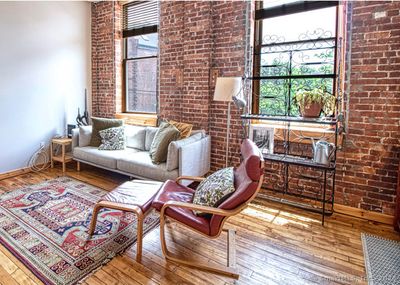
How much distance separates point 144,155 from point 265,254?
2.22m

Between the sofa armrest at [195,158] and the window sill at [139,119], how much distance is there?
1.21m

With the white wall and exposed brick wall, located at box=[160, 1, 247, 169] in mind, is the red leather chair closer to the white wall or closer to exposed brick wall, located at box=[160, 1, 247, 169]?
exposed brick wall, located at box=[160, 1, 247, 169]

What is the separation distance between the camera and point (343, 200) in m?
2.98

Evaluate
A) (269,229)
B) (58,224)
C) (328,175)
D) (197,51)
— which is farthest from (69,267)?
(197,51)

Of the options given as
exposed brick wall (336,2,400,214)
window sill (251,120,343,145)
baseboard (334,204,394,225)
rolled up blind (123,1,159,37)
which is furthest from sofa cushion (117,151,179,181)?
rolled up blind (123,1,159,37)

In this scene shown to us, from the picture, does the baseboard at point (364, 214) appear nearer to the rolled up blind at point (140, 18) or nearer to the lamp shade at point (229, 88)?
the lamp shade at point (229, 88)

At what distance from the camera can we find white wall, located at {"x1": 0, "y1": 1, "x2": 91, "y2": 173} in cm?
398

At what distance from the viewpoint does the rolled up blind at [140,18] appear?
178 inches

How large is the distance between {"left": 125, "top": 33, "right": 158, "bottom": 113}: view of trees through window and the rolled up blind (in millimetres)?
100

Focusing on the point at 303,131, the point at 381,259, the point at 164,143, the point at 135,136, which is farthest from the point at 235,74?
the point at 381,259

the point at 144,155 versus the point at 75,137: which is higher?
the point at 75,137

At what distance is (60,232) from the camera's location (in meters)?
2.53

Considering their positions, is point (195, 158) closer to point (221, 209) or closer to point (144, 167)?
point (144, 167)

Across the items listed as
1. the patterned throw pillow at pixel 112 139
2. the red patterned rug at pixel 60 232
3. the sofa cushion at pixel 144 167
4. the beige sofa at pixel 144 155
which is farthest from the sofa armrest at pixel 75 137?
the sofa cushion at pixel 144 167
